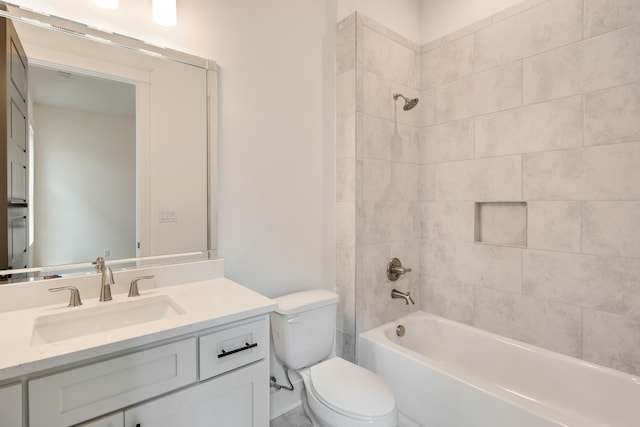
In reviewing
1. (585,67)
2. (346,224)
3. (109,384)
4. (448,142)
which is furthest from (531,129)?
(109,384)

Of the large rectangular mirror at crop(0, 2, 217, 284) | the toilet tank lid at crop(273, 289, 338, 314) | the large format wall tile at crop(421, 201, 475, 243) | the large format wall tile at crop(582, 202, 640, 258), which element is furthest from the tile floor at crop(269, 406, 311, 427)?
the large format wall tile at crop(582, 202, 640, 258)

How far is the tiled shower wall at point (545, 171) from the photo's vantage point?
1.58 metres

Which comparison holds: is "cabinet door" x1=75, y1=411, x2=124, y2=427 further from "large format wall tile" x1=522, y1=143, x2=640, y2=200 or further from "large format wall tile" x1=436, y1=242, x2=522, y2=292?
"large format wall tile" x1=522, y1=143, x2=640, y2=200

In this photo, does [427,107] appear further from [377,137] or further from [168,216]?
[168,216]

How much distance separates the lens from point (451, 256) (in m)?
2.28

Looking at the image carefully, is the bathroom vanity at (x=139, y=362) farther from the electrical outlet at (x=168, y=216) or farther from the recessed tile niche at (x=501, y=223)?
the recessed tile niche at (x=501, y=223)

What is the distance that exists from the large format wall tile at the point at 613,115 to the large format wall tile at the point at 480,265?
0.73m

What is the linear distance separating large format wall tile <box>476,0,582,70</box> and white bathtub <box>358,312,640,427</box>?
1715mm

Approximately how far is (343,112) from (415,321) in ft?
5.06

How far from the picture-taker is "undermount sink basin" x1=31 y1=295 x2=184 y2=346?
1.10 m

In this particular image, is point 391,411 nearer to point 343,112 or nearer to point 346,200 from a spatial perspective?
point 346,200

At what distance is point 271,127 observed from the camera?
6.15ft

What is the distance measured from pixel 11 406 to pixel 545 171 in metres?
2.38

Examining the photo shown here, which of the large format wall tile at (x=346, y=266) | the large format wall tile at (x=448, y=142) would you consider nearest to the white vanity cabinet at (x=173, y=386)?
the large format wall tile at (x=346, y=266)
